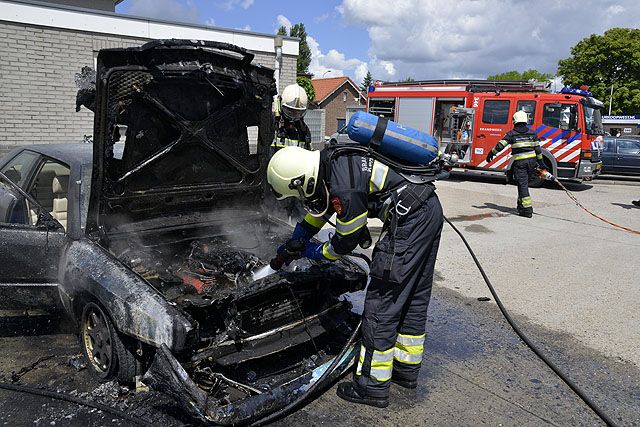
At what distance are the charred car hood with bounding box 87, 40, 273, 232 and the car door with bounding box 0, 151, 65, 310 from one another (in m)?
0.35

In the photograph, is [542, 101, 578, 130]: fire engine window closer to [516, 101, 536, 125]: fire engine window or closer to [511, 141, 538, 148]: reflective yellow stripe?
[516, 101, 536, 125]: fire engine window

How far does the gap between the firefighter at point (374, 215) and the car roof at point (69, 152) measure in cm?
175

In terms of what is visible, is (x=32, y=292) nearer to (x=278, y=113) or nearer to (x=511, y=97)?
(x=278, y=113)

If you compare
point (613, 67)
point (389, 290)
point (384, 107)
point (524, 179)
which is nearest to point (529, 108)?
point (524, 179)

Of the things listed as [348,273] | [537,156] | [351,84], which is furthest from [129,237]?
[351,84]

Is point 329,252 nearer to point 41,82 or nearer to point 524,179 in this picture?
point 524,179

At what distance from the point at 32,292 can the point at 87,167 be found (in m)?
0.97

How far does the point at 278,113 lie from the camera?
19.1 feet

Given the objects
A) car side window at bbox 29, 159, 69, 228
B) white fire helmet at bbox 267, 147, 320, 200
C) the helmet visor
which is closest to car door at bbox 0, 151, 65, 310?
car side window at bbox 29, 159, 69, 228

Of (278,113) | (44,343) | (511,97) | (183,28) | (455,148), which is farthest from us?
(455,148)

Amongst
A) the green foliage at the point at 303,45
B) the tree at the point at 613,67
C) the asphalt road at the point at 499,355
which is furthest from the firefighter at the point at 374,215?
the green foliage at the point at 303,45

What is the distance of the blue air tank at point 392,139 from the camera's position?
9.62 ft

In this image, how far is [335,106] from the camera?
40.5 metres

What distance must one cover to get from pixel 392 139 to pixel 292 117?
2.87 meters
